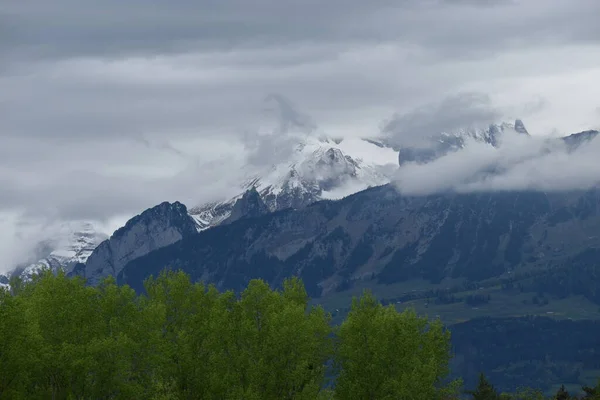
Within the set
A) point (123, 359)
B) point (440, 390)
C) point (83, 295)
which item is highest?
point (83, 295)

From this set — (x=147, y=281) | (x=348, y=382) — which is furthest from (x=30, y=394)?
(x=348, y=382)

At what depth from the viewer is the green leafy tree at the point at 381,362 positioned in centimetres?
17262

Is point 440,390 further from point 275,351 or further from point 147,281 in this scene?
point 147,281

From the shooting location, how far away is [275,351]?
170 m

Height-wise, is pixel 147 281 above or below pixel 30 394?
above

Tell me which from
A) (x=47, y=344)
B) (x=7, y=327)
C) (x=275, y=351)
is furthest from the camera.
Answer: (x=275, y=351)

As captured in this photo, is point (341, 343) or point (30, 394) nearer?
point (30, 394)

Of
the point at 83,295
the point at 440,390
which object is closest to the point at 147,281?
the point at 83,295

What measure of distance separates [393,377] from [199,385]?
102 feet

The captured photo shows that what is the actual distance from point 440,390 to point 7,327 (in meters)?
73.0

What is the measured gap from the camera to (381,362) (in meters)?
176

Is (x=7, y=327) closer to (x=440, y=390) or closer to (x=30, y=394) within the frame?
(x=30, y=394)

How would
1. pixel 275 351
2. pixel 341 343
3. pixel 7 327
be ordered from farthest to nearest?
1. pixel 341 343
2. pixel 275 351
3. pixel 7 327

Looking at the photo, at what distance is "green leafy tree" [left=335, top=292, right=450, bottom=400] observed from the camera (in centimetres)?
17262
